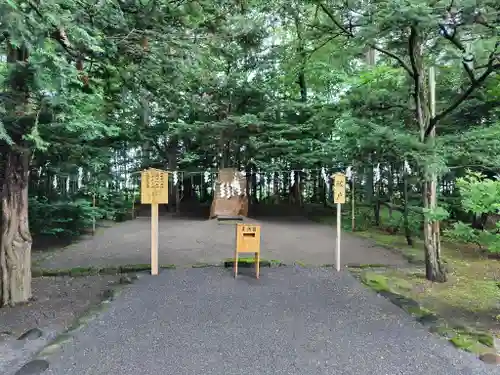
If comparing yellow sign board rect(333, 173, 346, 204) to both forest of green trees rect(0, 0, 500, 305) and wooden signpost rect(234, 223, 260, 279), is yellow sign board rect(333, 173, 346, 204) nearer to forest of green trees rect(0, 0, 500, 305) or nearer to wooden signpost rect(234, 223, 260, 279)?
forest of green trees rect(0, 0, 500, 305)

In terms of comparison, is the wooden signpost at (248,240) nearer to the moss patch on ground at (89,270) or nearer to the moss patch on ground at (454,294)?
the moss patch on ground at (89,270)

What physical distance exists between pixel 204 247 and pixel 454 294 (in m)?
4.08

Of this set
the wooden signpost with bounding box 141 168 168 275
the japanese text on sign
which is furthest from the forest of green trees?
the japanese text on sign

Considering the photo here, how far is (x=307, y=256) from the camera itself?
630cm

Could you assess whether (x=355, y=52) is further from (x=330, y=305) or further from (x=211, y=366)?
(x=211, y=366)

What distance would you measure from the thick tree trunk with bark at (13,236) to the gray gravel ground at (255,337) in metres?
1.10

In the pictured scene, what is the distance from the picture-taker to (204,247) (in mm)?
6977

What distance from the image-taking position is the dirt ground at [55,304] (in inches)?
138

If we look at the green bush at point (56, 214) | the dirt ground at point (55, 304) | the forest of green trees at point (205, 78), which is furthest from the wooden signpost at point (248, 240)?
the green bush at point (56, 214)

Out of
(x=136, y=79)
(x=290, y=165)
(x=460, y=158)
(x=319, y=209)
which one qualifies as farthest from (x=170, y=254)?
(x=319, y=209)

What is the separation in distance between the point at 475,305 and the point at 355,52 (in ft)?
10.9

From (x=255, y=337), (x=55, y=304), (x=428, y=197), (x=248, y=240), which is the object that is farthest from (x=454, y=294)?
(x=55, y=304)

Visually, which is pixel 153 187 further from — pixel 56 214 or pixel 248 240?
pixel 56 214

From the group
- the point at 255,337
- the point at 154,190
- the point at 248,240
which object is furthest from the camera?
the point at 154,190
